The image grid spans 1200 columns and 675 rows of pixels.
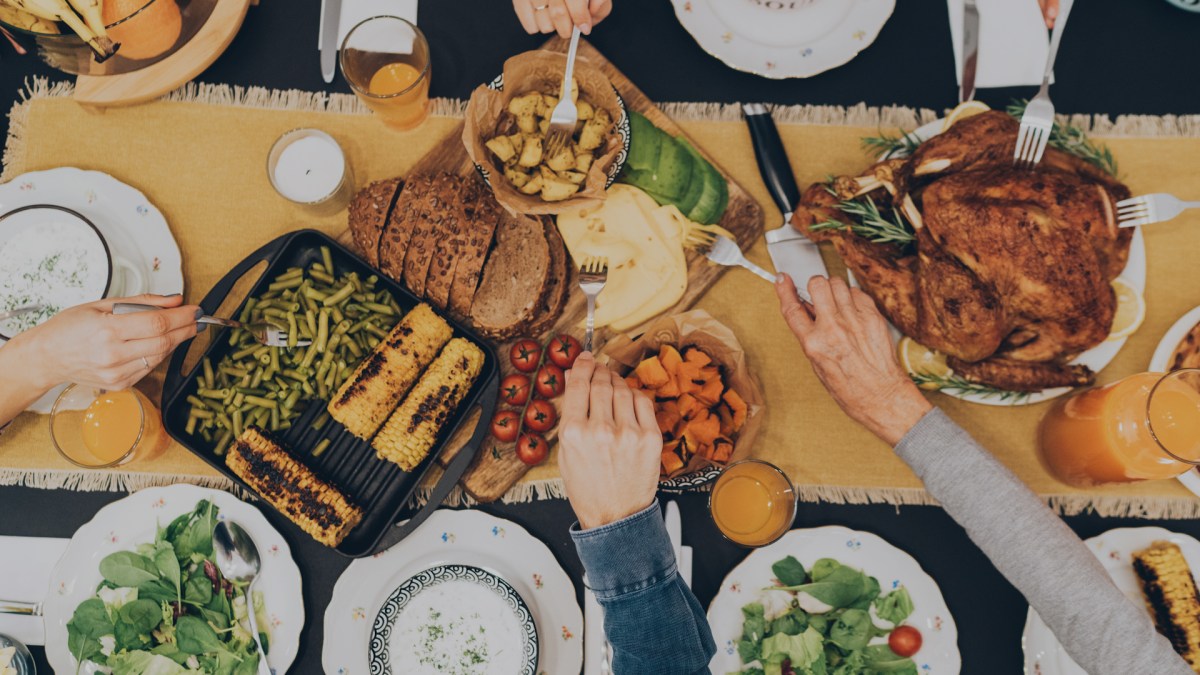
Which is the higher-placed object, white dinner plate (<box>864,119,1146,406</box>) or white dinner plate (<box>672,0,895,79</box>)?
white dinner plate (<box>672,0,895,79</box>)

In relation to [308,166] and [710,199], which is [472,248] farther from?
[710,199]

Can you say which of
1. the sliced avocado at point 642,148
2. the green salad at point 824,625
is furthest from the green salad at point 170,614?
the sliced avocado at point 642,148

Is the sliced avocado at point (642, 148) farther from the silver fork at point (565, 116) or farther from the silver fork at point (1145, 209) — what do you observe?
the silver fork at point (1145, 209)

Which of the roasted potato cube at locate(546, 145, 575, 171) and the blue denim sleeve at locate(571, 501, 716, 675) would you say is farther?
the roasted potato cube at locate(546, 145, 575, 171)

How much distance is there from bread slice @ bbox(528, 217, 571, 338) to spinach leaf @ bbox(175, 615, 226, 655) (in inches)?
57.2

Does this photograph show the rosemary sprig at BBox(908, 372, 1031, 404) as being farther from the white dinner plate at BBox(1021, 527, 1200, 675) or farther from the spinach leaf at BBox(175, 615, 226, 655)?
the spinach leaf at BBox(175, 615, 226, 655)

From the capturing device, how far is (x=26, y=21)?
2064 millimetres

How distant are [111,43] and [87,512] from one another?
5.22ft

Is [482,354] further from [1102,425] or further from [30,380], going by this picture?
[1102,425]

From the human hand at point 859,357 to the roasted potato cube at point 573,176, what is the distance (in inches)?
31.7

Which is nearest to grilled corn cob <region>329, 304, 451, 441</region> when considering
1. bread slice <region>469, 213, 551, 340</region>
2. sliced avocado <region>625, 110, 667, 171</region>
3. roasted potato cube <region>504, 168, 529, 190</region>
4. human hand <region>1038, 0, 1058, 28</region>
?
bread slice <region>469, 213, 551, 340</region>

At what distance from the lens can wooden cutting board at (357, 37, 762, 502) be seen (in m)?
2.52

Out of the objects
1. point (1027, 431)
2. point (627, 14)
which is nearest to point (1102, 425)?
point (1027, 431)

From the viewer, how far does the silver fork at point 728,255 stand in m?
2.49
